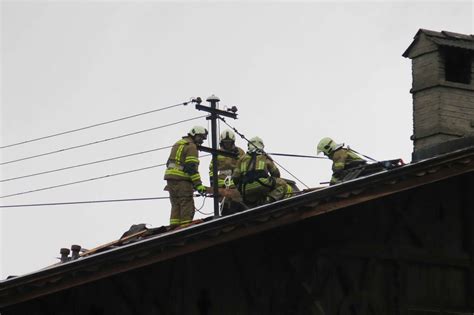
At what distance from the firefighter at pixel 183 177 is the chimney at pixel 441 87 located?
13.2 feet

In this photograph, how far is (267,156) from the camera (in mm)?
24641

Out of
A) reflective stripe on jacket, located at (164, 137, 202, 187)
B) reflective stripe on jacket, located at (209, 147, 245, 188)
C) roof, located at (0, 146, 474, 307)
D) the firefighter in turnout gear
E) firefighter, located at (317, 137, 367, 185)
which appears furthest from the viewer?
reflective stripe on jacket, located at (209, 147, 245, 188)

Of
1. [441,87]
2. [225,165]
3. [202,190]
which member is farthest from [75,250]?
[441,87]

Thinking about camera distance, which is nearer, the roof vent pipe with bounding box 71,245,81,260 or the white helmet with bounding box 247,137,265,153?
the roof vent pipe with bounding box 71,245,81,260

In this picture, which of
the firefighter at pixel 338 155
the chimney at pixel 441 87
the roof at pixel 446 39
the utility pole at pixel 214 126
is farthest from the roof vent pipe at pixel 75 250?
the roof at pixel 446 39

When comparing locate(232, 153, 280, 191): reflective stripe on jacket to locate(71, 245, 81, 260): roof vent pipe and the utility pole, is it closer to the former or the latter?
the utility pole

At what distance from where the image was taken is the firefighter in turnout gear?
23.5 metres

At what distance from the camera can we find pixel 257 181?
2355cm

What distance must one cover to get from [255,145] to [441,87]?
3.49 metres

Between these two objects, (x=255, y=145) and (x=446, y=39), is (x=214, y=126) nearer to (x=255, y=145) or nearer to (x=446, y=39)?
(x=255, y=145)

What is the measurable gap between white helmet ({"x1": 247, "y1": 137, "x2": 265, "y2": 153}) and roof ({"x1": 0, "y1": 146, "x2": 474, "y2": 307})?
6.51 meters

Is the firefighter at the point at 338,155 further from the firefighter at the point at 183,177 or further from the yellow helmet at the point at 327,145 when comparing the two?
the firefighter at the point at 183,177

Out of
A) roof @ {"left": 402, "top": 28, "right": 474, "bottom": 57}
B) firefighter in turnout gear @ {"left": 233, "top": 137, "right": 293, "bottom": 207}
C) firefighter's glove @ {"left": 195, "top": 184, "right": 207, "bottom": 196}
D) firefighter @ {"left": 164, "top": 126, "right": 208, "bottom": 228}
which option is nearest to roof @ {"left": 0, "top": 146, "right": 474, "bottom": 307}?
firefighter in turnout gear @ {"left": 233, "top": 137, "right": 293, "bottom": 207}

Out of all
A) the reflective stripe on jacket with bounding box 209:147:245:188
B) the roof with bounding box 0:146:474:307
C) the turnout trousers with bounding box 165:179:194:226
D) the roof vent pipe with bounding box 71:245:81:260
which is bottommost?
the roof with bounding box 0:146:474:307
